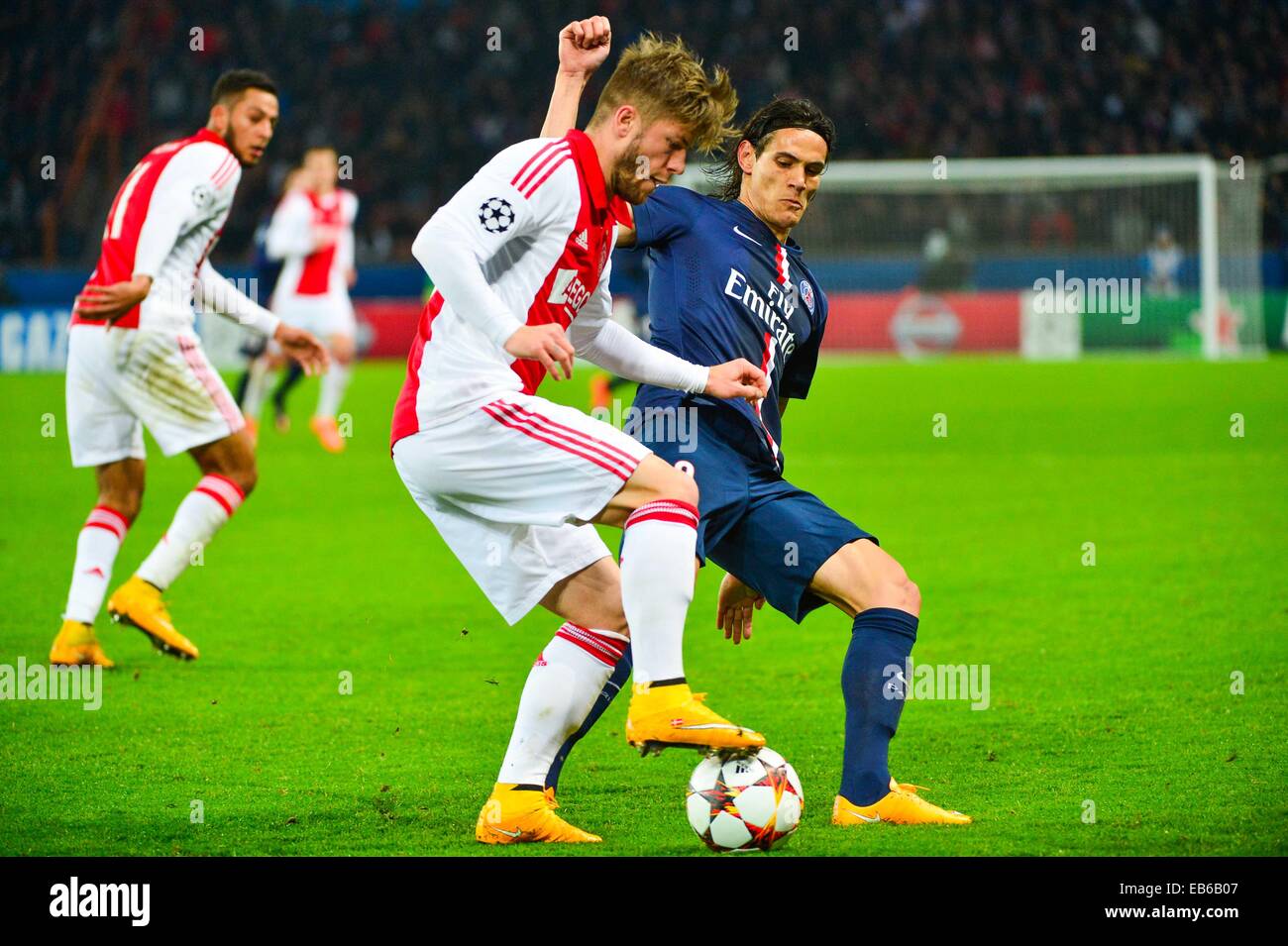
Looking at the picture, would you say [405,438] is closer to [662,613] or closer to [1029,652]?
[662,613]

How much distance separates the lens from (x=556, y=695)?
4266 millimetres

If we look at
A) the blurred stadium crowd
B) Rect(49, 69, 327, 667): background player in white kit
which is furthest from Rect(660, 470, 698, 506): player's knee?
the blurred stadium crowd

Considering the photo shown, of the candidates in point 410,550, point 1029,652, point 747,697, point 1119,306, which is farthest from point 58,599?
point 1119,306

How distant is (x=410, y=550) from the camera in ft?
32.7

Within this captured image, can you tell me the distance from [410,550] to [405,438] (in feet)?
19.5

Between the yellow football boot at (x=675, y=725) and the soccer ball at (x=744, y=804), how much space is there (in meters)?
0.22

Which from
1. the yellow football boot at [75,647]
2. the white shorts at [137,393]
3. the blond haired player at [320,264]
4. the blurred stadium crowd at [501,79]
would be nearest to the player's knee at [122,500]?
the white shorts at [137,393]

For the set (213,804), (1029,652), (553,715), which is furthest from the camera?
(1029,652)

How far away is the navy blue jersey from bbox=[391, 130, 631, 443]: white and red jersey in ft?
1.81

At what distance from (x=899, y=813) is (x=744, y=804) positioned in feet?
1.49

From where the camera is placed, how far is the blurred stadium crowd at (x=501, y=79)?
28328mm

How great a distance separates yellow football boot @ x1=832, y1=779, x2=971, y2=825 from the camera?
425 centimetres

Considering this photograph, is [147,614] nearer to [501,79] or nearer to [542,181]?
[542,181]

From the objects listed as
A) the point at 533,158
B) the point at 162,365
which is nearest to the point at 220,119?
the point at 162,365
